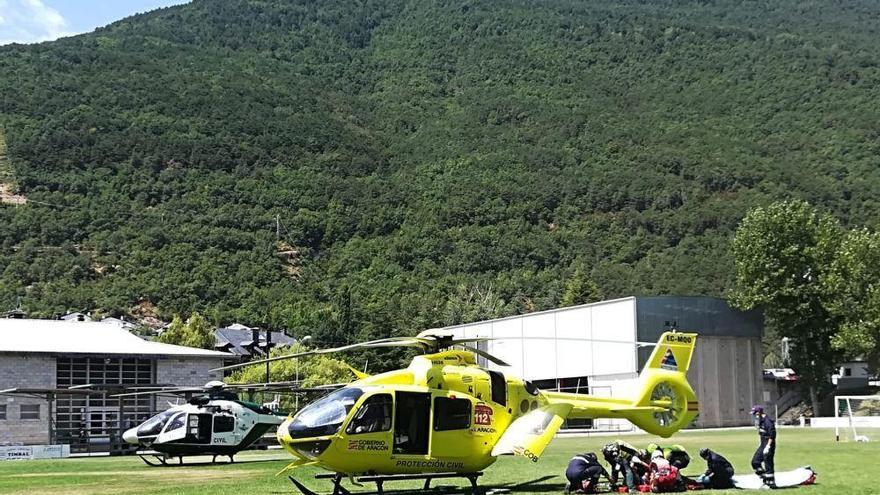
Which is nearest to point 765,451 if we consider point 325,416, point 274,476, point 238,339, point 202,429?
point 325,416

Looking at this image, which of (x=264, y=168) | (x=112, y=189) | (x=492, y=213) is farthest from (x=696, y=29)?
(x=112, y=189)

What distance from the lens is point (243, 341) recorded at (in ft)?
332

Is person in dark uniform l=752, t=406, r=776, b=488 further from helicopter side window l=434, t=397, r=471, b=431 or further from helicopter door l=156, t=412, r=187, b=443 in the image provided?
helicopter door l=156, t=412, r=187, b=443

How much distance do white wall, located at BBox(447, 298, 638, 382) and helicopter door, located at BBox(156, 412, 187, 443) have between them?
2953cm

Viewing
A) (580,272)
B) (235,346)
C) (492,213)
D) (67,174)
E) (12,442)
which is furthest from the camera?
(492,213)

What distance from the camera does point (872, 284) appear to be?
63.3 meters

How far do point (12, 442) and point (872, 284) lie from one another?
4878cm

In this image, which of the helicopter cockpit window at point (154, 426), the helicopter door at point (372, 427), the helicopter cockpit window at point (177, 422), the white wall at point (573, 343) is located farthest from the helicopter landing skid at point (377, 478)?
the white wall at point (573, 343)

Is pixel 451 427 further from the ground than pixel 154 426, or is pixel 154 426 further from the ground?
pixel 451 427

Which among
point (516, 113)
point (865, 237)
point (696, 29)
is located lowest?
point (865, 237)

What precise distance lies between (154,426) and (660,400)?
16.9 meters

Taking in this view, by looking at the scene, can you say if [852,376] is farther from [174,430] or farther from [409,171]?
[409,171]

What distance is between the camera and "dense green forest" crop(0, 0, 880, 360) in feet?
396

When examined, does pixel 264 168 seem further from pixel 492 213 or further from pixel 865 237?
pixel 865 237
